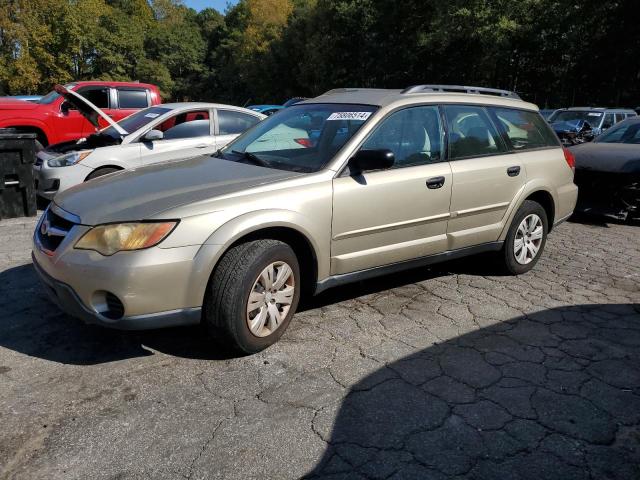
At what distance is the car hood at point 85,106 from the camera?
265 inches

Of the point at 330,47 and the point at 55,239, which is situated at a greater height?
the point at 330,47

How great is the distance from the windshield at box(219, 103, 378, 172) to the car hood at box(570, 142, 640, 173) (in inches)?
192

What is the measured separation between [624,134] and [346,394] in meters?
7.50

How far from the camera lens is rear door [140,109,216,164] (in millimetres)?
7102

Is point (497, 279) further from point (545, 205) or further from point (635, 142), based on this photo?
point (635, 142)

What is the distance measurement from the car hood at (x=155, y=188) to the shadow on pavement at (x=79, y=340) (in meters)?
0.88

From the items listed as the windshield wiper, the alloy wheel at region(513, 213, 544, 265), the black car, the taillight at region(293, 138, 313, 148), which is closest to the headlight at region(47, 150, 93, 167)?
the windshield wiper

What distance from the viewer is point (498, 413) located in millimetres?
2814

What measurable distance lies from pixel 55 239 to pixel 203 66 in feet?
239

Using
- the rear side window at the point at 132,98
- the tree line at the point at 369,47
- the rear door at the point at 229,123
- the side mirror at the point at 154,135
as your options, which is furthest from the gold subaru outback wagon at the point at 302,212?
the tree line at the point at 369,47

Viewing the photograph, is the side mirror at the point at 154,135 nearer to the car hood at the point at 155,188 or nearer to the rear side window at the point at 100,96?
the car hood at the point at 155,188

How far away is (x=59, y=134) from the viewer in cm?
988

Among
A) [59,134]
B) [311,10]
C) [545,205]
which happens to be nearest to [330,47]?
[311,10]

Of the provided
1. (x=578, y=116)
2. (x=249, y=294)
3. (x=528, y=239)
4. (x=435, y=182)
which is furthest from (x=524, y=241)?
(x=578, y=116)
